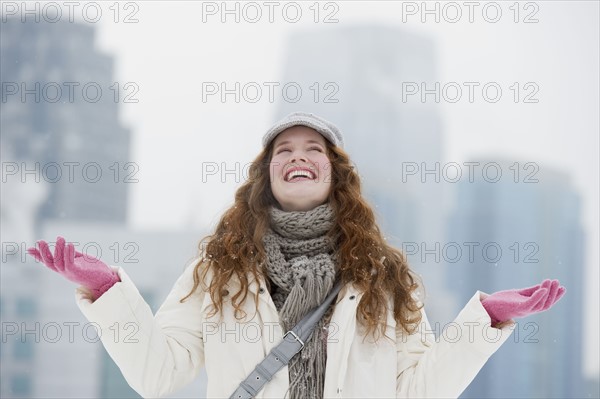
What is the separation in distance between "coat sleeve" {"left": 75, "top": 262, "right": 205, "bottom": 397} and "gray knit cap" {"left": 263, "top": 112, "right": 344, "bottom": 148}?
1.43ft

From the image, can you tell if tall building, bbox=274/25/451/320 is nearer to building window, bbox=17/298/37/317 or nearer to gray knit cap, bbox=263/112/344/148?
building window, bbox=17/298/37/317

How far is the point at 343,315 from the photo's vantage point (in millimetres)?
1467

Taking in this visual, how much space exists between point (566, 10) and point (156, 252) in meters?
13.3

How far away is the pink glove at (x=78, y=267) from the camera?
1.29 metres

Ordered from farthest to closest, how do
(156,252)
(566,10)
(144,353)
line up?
(156,252), (566,10), (144,353)

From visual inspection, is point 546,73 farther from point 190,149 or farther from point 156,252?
point 156,252

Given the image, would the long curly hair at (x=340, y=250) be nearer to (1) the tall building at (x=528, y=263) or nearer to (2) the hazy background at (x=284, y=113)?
(2) the hazy background at (x=284, y=113)

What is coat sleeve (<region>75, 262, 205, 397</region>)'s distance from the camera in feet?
4.50

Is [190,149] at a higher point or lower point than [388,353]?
higher

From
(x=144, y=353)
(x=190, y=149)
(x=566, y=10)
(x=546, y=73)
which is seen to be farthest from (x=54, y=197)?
(x=144, y=353)

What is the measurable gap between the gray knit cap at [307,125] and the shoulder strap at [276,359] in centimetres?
50

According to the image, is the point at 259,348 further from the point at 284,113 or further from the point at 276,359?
the point at 284,113

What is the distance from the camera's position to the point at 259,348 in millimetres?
1441

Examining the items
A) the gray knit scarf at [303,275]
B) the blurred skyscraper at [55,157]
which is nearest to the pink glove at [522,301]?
the gray knit scarf at [303,275]
